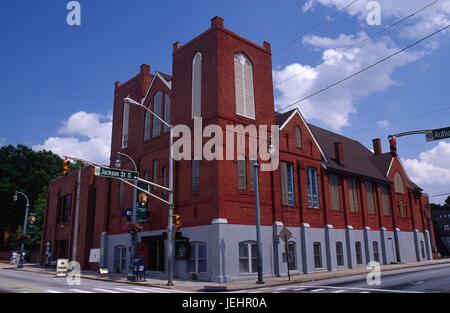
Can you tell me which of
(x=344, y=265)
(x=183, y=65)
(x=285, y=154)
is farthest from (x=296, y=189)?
(x=183, y=65)

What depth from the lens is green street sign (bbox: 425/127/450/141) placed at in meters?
14.0

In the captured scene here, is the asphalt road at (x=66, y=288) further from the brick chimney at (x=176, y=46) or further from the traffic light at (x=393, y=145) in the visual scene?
the brick chimney at (x=176, y=46)

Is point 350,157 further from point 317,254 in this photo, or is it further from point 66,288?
point 66,288

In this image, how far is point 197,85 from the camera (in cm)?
2734

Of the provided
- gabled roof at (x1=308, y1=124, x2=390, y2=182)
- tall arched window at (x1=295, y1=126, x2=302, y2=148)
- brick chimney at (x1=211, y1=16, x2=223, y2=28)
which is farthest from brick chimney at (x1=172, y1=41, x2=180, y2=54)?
gabled roof at (x1=308, y1=124, x2=390, y2=182)

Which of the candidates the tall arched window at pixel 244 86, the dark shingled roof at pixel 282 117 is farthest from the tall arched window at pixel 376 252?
the tall arched window at pixel 244 86

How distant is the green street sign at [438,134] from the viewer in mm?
14023

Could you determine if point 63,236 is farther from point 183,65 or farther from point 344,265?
point 344,265

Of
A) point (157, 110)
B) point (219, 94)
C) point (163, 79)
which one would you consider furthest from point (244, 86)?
point (157, 110)

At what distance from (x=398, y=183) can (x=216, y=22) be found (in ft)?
102

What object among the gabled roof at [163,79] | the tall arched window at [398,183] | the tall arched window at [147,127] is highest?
the gabled roof at [163,79]

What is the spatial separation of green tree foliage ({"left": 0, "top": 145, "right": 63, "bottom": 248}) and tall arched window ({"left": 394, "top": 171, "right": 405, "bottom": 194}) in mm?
54688

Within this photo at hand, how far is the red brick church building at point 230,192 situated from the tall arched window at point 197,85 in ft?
0.27

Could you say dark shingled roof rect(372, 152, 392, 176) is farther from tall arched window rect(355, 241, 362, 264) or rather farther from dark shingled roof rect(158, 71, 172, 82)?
dark shingled roof rect(158, 71, 172, 82)
